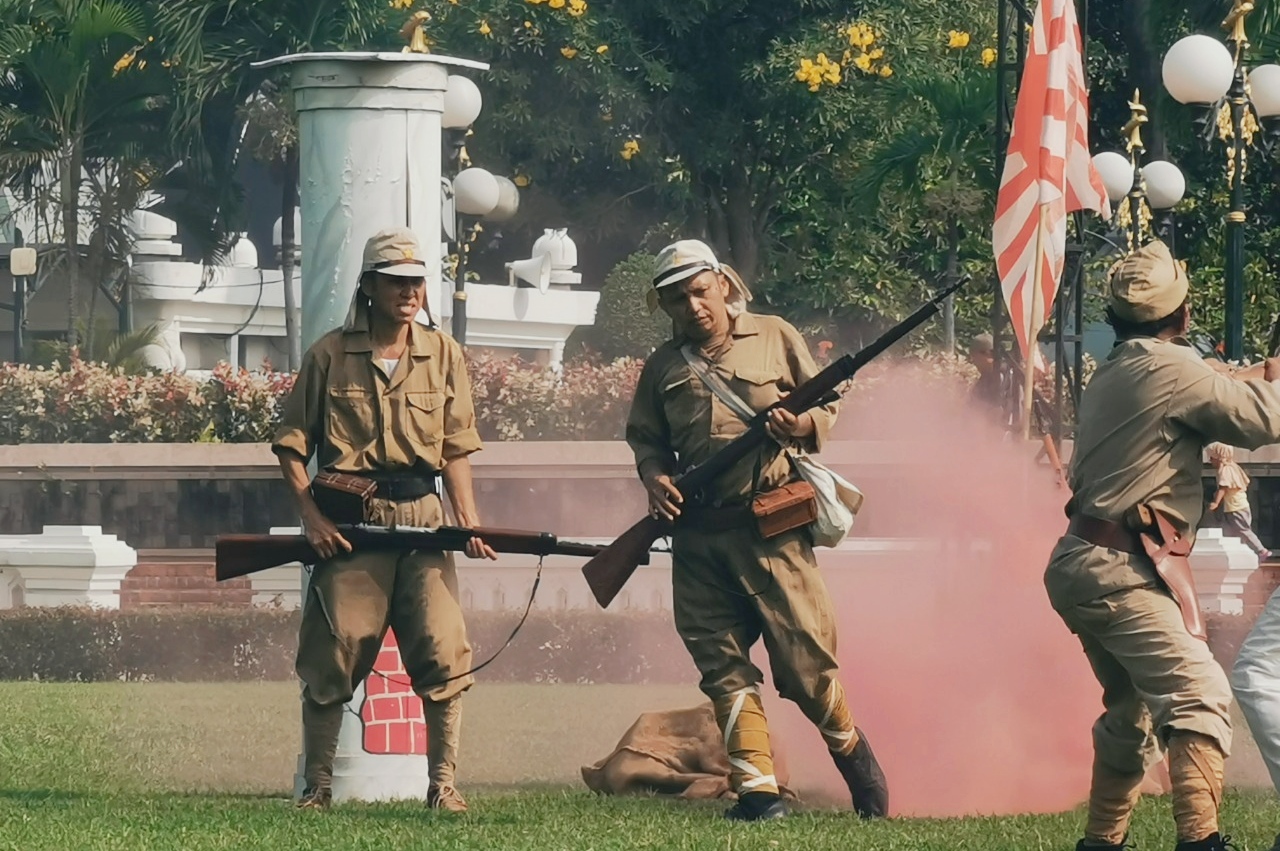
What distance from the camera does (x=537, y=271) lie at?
3734 cm

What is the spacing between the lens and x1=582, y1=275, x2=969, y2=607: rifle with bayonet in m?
7.63

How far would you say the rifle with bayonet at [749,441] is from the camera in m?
7.63

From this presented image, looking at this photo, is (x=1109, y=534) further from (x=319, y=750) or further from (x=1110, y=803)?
(x=319, y=750)

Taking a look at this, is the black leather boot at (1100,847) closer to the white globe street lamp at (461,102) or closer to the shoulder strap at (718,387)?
the shoulder strap at (718,387)

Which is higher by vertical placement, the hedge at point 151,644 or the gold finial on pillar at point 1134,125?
the gold finial on pillar at point 1134,125

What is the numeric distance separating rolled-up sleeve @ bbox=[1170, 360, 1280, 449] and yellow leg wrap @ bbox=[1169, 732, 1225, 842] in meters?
0.77

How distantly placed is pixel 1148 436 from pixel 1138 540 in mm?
270

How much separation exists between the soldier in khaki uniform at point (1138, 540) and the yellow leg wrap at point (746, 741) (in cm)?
126

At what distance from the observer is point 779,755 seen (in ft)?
29.1

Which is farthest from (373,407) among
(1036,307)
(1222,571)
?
(1222,571)

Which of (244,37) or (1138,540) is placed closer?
(1138,540)

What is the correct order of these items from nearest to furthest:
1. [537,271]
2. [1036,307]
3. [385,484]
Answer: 1. [385,484]
2. [1036,307]
3. [537,271]

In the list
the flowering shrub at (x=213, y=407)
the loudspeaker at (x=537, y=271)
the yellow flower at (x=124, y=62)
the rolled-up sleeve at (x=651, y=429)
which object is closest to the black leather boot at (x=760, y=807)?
the rolled-up sleeve at (x=651, y=429)

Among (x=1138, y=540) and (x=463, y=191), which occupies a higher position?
(x=463, y=191)
